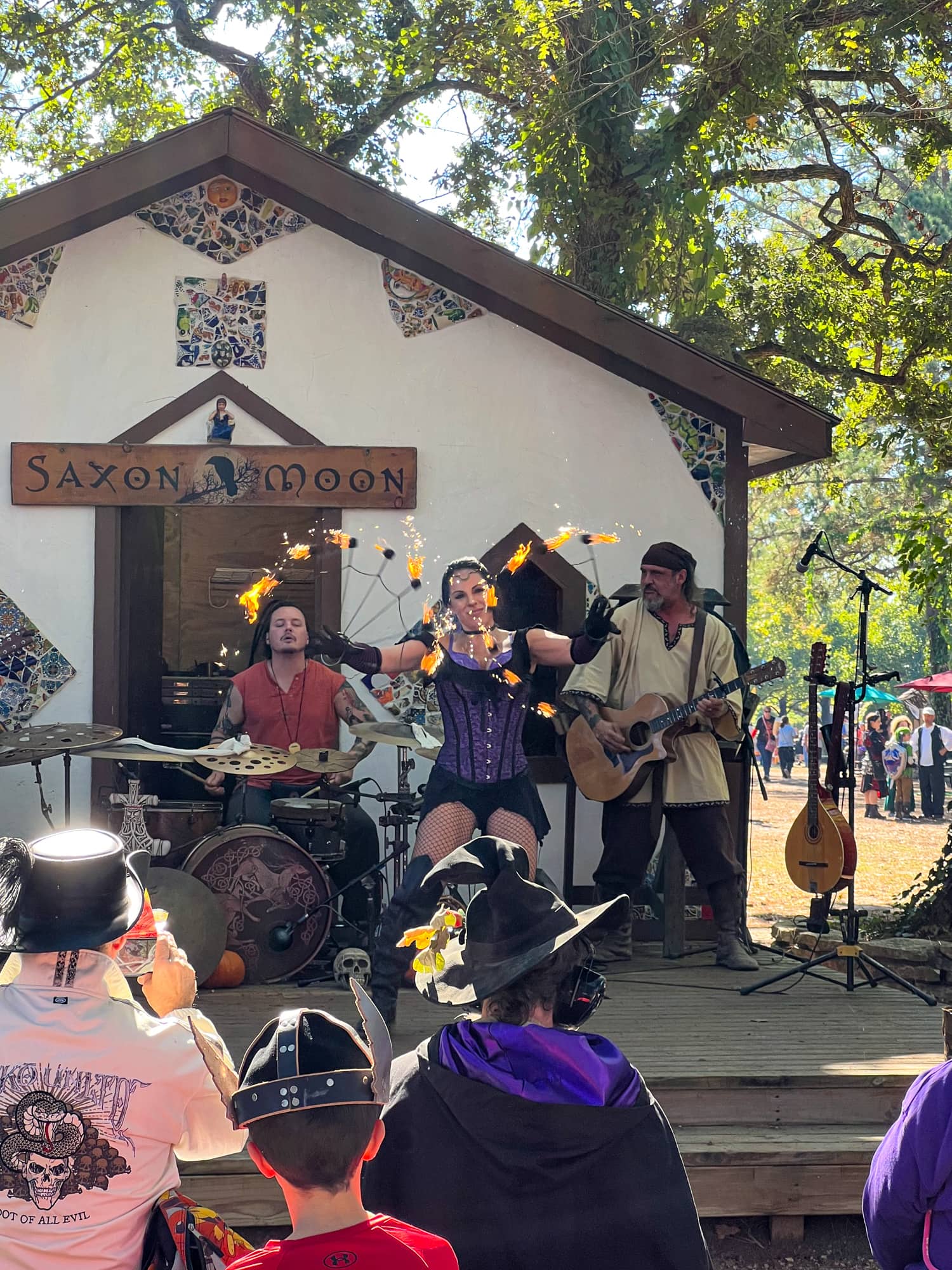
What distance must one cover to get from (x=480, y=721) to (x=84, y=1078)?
10.6 feet

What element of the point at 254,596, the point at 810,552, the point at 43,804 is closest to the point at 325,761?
the point at 254,596

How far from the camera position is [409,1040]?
221 inches

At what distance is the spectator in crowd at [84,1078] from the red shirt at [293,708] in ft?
14.7

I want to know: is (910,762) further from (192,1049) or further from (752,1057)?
(192,1049)

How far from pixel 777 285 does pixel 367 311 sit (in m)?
7.17

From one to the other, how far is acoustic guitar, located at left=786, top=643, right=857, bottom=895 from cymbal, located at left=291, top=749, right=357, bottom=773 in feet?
7.36

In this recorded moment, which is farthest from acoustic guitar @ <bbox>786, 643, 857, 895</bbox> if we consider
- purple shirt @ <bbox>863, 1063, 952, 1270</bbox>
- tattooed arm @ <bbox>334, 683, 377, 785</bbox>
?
purple shirt @ <bbox>863, 1063, 952, 1270</bbox>

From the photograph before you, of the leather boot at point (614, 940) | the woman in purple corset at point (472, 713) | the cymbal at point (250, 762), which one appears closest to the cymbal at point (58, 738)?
the cymbal at point (250, 762)

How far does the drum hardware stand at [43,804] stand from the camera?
7172 millimetres

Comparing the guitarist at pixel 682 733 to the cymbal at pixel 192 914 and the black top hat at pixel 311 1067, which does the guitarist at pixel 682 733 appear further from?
the black top hat at pixel 311 1067

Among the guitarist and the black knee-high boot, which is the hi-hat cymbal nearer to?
the black knee-high boot

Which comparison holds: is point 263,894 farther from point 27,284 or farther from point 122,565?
point 27,284

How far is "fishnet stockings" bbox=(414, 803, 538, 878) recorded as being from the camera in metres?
5.66

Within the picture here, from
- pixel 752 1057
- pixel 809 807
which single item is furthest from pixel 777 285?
pixel 752 1057
